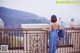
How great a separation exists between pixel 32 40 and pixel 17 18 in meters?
1.25

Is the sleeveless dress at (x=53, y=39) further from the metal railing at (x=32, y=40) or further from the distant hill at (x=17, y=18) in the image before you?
the distant hill at (x=17, y=18)

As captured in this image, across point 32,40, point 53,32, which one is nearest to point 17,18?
point 32,40

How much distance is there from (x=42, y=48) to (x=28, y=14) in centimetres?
148

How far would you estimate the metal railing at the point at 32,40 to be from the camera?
28.8 feet

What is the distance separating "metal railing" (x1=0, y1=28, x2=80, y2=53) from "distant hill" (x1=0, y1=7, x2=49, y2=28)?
30 centimetres

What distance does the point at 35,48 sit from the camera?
347 inches

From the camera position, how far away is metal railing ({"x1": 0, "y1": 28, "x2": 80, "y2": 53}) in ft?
28.8

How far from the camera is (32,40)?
28.8ft

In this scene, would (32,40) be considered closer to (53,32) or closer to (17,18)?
(53,32)

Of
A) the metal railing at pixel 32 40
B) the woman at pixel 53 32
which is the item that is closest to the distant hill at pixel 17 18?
the metal railing at pixel 32 40

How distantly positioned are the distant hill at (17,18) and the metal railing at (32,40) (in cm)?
30

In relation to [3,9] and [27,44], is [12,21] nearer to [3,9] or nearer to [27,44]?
[3,9]

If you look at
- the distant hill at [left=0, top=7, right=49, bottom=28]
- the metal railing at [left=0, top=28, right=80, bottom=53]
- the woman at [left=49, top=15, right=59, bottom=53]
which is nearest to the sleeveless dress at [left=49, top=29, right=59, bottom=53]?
the woman at [left=49, top=15, right=59, bottom=53]

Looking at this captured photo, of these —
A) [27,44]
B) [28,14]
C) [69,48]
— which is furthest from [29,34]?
[69,48]
